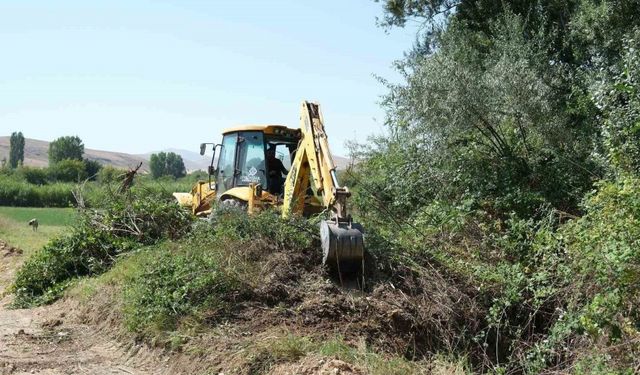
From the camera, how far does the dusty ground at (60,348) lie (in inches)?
314

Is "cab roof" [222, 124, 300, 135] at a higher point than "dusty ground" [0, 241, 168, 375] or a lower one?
higher

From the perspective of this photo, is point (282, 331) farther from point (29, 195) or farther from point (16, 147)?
point (16, 147)

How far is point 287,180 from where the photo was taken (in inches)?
449

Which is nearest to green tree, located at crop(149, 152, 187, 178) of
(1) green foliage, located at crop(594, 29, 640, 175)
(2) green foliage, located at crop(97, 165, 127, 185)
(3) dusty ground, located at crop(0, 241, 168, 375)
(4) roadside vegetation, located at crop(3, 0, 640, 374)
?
(2) green foliage, located at crop(97, 165, 127, 185)

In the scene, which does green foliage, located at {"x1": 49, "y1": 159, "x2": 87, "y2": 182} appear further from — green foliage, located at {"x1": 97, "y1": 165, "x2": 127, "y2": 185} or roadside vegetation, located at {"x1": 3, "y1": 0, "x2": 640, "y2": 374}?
roadside vegetation, located at {"x1": 3, "y1": 0, "x2": 640, "y2": 374}

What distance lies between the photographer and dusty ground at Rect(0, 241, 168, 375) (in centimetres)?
796

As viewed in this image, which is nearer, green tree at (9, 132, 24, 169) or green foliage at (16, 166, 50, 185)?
green foliage at (16, 166, 50, 185)

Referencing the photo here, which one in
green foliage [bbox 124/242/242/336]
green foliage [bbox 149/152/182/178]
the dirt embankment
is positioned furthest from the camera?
green foliage [bbox 149/152/182/178]

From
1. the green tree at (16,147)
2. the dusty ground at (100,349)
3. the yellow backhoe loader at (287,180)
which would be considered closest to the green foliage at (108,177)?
the yellow backhoe loader at (287,180)

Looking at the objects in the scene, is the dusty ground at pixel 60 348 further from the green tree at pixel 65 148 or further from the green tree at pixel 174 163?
the green tree at pixel 65 148

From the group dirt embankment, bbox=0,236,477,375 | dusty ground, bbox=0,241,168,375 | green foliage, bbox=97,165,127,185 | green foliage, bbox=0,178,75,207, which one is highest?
green foliage, bbox=97,165,127,185

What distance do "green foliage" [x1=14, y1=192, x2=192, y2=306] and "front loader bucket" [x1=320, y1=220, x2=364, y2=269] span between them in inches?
159

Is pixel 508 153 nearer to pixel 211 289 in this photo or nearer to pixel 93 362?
pixel 211 289

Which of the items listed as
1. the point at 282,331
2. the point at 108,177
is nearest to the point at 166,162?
the point at 108,177
